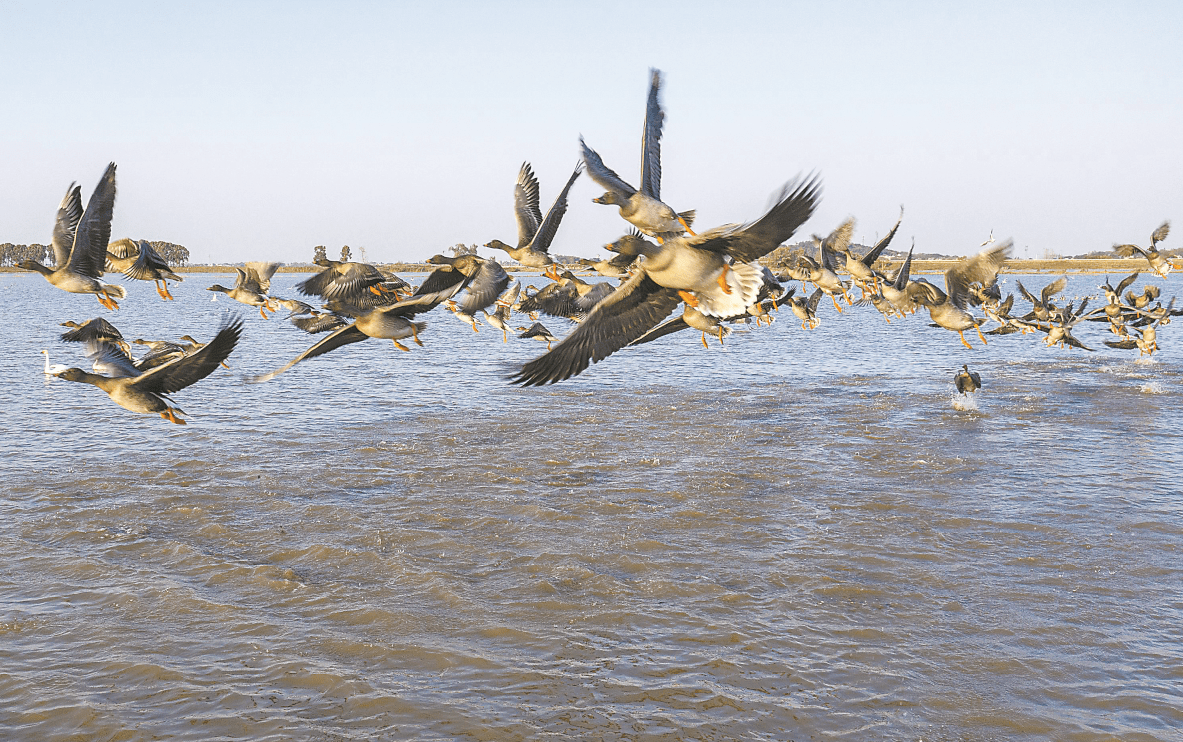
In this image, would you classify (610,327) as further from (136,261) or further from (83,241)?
(136,261)

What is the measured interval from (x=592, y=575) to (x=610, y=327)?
10.0ft

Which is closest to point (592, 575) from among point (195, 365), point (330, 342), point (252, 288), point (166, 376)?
point (330, 342)

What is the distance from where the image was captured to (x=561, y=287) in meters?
19.6

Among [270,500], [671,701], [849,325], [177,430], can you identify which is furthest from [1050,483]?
[849,325]

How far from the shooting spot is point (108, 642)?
320 inches

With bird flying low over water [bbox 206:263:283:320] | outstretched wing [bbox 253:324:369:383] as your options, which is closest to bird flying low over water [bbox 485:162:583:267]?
outstretched wing [bbox 253:324:369:383]

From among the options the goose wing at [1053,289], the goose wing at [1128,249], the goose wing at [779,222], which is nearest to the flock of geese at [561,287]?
the goose wing at [779,222]

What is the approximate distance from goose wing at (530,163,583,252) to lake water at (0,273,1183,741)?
7.62 ft

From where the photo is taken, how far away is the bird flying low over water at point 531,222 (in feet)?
43.1

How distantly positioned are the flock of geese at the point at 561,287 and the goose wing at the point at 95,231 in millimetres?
17

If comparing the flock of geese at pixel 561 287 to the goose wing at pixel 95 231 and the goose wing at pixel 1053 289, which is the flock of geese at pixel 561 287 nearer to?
the goose wing at pixel 95 231

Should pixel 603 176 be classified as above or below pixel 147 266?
above

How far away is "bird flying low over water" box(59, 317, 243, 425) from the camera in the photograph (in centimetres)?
889

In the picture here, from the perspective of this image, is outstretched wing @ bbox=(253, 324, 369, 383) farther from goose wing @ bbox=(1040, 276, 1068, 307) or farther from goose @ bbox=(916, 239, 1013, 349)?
goose wing @ bbox=(1040, 276, 1068, 307)
